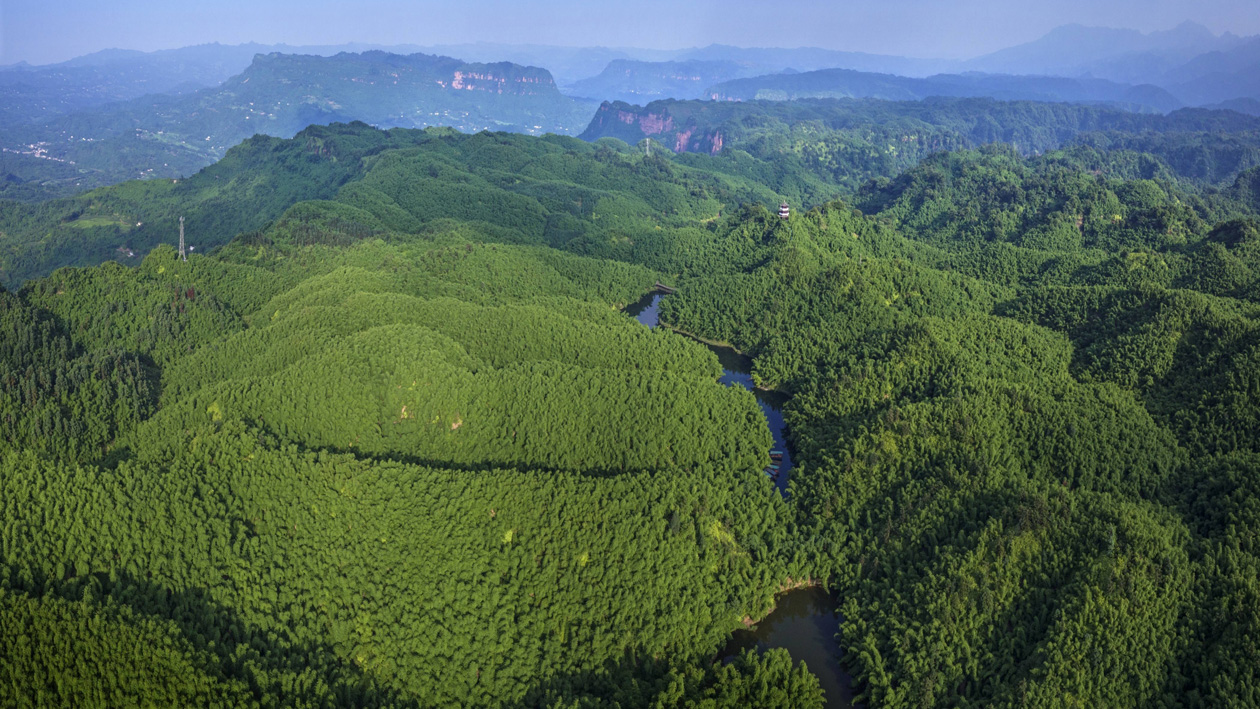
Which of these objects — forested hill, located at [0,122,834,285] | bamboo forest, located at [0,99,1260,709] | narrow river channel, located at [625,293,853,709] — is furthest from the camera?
forested hill, located at [0,122,834,285]

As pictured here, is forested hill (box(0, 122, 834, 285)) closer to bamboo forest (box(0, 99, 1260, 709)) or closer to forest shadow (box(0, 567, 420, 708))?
bamboo forest (box(0, 99, 1260, 709))

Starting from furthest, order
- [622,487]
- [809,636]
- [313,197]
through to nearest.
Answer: [313,197], [622,487], [809,636]

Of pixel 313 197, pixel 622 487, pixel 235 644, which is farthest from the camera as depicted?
pixel 313 197

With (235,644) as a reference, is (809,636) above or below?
below

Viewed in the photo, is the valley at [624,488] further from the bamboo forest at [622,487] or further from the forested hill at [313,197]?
the forested hill at [313,197]

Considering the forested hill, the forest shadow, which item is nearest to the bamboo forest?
the forest shadow

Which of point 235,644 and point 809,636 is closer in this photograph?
point 235,644

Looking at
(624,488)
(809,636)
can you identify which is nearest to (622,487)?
(624,488)

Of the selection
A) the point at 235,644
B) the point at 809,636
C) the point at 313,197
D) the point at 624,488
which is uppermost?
the point at 313,197

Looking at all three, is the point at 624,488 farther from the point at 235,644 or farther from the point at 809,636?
the point at 235,644

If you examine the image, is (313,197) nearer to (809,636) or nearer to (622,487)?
(622,487)

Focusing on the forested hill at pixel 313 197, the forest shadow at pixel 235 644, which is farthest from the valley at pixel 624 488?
the forested hill at pixel 313 197

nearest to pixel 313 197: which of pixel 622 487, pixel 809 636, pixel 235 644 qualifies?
pixel 622 487
